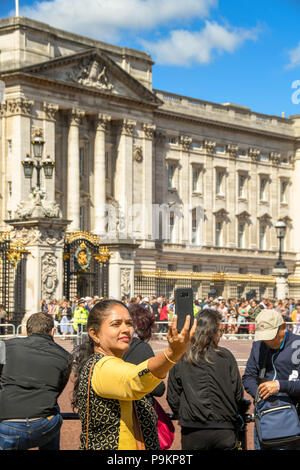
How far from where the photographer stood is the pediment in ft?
170

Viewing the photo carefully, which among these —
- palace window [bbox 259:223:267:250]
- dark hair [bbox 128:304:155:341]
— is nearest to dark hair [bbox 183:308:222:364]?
dark hair [bbox 128:304:155:341]

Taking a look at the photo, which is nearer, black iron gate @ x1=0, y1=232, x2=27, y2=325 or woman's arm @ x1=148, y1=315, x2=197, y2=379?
Result: woman's arm @ x1=148, y1=315, x2=197, y2=379

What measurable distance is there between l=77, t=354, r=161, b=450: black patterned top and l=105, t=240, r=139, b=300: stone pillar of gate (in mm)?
27233

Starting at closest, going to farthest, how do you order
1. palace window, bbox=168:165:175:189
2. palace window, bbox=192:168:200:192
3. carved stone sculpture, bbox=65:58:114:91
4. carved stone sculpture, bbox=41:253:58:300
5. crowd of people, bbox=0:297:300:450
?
crowd of people, bbox=0:297:300:450, carved stone sculpture, bbox=41:253:58:300, carved stone sculpture, bbox=65:58:114:91, palace window, bbox=168:165:175:189, palace window, bbox=192:168:200:192

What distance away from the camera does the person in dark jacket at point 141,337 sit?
7.21m

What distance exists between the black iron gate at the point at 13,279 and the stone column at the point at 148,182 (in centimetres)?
3011

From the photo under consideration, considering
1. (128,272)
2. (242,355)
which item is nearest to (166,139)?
(128,272)

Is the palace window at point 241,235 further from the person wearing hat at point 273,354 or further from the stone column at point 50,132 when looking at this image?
the person wearing hat at point 273,354

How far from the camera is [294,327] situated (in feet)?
89.2

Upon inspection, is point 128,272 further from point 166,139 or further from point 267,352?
point 166,139

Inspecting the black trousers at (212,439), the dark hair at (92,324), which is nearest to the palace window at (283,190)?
the black trousers at (212,439)

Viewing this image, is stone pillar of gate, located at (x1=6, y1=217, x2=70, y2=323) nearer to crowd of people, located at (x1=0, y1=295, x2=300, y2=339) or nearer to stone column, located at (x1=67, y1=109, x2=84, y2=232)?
crowd of people, located at (x1=0, y1=295, x2=300, y2=339)

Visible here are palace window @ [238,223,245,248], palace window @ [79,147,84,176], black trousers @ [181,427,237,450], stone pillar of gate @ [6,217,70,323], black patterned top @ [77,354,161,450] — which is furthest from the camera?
palace window @ [238,223,245,248]

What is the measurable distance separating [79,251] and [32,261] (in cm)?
308
